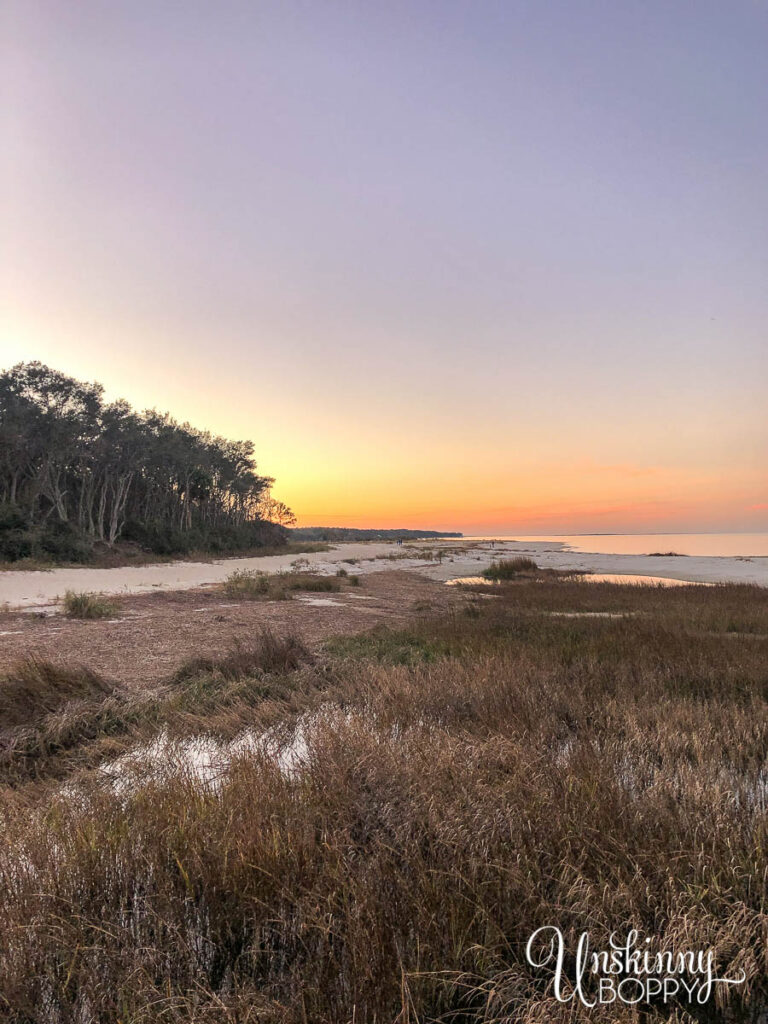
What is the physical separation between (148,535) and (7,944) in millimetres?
50315

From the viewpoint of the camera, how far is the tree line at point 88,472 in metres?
35.3

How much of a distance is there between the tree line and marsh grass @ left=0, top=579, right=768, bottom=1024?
3416cm

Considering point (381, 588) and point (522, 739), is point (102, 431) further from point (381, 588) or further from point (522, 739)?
point (522, 739)

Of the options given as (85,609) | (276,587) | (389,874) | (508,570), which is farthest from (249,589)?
(508,570)

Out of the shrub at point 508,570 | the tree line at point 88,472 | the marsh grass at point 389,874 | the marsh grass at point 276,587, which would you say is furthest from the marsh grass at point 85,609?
the shrub at point 508,570

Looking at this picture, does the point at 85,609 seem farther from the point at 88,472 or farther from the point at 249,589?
the point at 88,472

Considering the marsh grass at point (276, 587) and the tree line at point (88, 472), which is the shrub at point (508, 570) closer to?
the marsh grass at point (276, 587)

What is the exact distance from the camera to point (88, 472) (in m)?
46.0

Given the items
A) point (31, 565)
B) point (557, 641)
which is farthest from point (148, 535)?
point (557, 641)

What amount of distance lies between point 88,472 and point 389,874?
52451 mm

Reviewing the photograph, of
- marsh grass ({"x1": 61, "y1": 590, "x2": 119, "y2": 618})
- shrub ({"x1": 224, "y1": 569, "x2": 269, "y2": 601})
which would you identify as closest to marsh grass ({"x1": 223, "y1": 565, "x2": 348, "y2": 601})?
shrub ({"x1": 224, "y1": 569, "x2": 269, "y2": 601})

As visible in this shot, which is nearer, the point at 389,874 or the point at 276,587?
the point at 389,874

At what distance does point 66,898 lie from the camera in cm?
210

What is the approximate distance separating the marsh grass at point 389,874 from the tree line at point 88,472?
3416 centimetres
